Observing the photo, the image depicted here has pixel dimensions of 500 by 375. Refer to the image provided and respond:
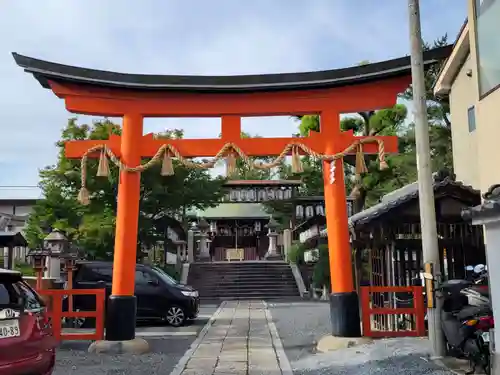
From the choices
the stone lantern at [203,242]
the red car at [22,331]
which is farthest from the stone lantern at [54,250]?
the stone lantern at [203,242]

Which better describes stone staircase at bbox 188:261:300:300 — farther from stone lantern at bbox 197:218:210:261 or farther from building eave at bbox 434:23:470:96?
building eave at bbox 434:23:470:96

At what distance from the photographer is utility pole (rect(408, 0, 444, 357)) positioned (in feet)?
25.7

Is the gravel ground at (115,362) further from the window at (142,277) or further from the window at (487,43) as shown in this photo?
the window at (487,43)

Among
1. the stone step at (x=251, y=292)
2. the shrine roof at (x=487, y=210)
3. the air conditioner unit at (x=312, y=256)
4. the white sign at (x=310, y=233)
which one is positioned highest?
the white sign at (x=310, y=233)

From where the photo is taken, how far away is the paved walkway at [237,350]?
27.1 feet

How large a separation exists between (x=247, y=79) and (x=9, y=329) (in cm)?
638

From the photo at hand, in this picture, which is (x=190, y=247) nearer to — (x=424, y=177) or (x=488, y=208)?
(x=424, y=177)

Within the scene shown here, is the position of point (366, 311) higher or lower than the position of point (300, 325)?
higher

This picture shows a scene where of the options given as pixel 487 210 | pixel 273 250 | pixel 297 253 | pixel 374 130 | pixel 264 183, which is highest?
pixel 374 130

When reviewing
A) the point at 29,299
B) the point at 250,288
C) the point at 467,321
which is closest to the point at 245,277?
the point at 250,288

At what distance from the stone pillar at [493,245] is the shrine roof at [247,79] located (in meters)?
4.44

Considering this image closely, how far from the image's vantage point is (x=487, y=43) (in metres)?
7.43

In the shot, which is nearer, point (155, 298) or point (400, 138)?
point (155, 298)

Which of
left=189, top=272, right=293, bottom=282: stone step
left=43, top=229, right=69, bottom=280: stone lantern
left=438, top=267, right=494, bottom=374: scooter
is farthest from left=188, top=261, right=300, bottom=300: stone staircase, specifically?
→ left=438, top=267, right=494, bottom=374: scooter
